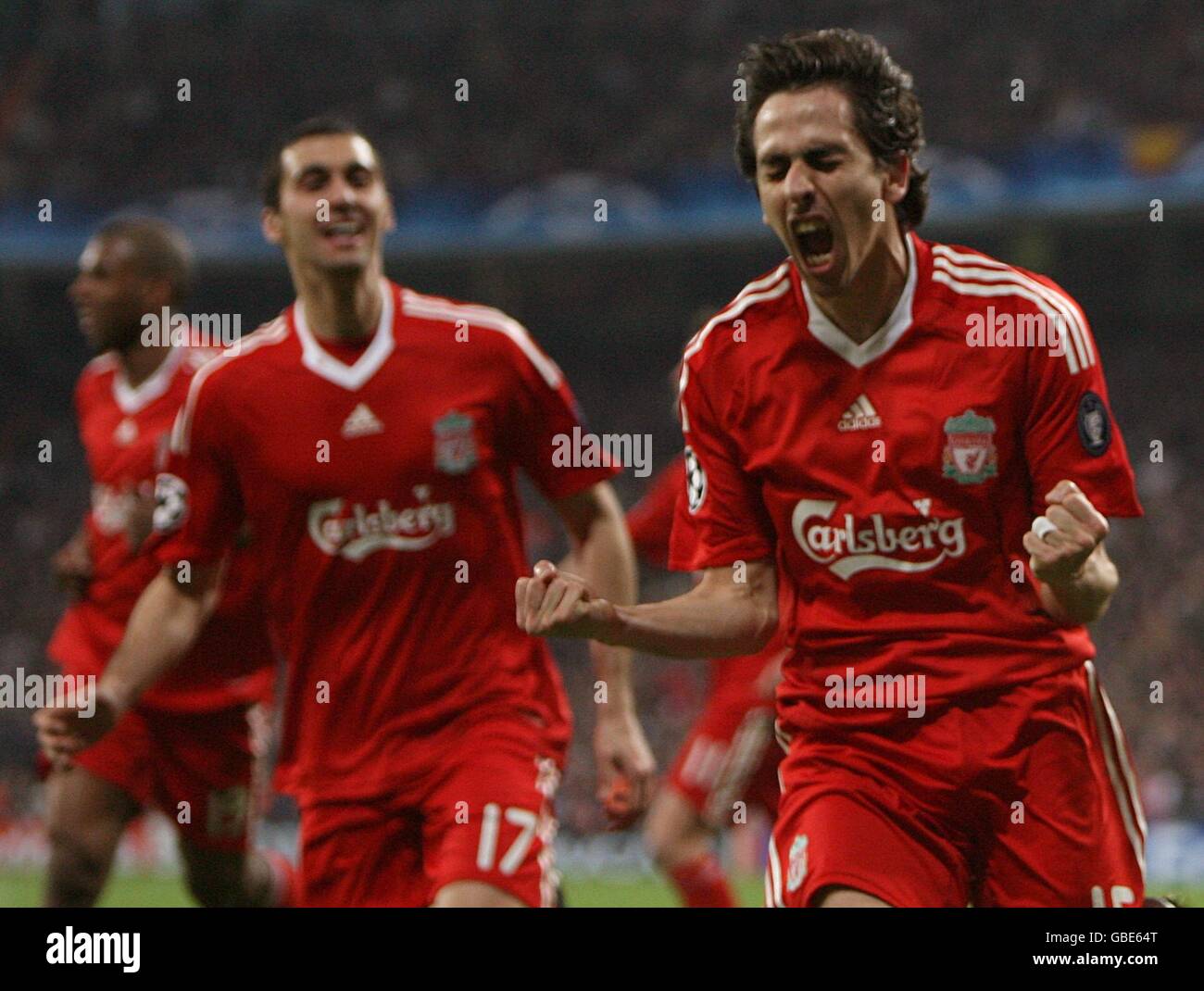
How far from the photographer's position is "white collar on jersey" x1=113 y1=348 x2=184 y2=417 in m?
6.69

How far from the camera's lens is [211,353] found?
6.83 m

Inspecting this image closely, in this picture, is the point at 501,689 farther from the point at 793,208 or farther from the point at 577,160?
the point at 577,160

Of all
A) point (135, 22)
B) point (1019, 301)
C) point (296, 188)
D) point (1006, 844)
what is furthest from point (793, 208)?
point (135, 22)

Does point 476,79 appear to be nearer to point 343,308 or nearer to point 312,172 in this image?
point 312,172

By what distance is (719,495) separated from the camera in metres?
3.97

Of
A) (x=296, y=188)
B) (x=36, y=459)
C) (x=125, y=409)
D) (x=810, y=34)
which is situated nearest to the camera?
(x=810, y=34)

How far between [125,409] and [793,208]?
12.2 feet

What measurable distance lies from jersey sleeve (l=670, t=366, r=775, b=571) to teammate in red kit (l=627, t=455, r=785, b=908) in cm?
336

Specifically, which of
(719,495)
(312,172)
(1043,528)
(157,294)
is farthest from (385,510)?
(157,294)

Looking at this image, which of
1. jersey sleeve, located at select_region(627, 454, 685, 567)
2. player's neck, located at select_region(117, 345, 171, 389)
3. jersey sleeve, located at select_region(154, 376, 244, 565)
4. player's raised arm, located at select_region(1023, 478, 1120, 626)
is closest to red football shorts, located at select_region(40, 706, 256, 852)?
player's neck, located at select_region(117, 345, 171, 389)

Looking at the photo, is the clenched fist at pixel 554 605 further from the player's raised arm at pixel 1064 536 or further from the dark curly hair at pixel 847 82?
the dark curly hair at pixel 847 82

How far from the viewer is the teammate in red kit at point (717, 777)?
7379 millimetres

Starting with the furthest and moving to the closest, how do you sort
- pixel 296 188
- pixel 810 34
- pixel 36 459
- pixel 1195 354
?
pixel 36 459, pixel 1195 354, pixel 296 188, pixel 810 34

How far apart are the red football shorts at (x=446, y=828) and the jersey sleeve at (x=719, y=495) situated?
0.92 metres
